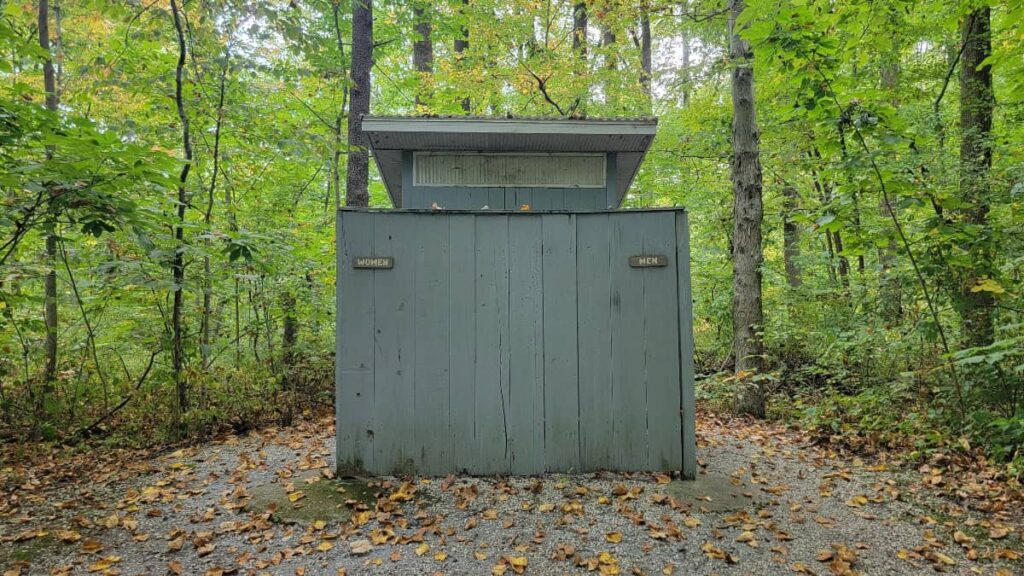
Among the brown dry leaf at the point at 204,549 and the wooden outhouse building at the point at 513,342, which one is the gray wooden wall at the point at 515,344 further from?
the brown dry leaf at the point at 204,549

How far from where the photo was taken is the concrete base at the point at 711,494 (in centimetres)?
355

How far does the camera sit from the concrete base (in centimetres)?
355

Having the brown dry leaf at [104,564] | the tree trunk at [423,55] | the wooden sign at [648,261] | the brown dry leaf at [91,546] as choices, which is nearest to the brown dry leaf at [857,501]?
→ the wooden sign at [648,261]

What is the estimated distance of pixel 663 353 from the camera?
3.94 m

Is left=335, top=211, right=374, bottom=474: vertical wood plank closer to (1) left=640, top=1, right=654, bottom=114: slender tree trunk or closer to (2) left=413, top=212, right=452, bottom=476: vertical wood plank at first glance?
(2) left=413, top=212, right=452, bottom=476: vertical wood plank

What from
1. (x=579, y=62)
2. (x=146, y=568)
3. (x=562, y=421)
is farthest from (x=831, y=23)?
(x=146, y=568)

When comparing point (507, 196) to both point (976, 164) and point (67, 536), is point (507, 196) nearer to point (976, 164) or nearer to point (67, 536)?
point (67, 536)

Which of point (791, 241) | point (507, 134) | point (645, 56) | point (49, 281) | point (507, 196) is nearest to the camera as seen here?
point (507, 134)

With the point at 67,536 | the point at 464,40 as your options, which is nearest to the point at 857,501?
the point at 67,536

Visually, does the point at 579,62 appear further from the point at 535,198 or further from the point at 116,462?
the point at 116,462

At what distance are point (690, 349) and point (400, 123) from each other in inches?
123

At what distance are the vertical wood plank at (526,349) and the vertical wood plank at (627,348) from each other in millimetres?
588

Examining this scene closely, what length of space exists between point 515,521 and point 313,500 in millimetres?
1524

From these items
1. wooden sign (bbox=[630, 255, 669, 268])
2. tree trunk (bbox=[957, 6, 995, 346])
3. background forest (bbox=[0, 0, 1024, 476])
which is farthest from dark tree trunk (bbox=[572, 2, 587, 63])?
wooden sign (bbox=[630, 255, 669, 268])
